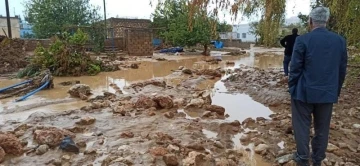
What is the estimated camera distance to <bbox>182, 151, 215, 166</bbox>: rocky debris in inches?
134

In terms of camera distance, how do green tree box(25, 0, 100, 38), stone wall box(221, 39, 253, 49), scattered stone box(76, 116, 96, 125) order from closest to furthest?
scattered stone box(76, 116, 96, 125), green tree box(25, 0, 100, 38), stone wall box(221, 39, 253, 49)

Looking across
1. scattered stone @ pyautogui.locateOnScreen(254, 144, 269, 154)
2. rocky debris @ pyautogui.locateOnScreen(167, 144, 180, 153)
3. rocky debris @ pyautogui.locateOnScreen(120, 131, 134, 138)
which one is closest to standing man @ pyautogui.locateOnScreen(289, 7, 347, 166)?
scattered stone @ pyautogui.locateOnScreen(254, 144, 269, 154)

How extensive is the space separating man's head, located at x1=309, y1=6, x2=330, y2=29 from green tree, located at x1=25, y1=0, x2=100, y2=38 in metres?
21.7

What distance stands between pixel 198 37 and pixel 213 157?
19097mm

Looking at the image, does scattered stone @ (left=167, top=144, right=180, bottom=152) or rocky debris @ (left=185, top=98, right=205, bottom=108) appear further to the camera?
rocky debris @ (left=185, top=98, right=205, bottom=108)

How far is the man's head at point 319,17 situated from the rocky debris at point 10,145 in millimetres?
3719

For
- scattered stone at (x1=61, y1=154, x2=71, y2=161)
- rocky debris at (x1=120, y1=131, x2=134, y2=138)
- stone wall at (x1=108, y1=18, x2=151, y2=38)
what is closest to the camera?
scattered stone at (x1=61, y1=154, x2=71, y2=161)

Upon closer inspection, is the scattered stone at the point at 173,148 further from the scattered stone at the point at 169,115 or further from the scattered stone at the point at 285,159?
the scattered stone at the point at 169,115

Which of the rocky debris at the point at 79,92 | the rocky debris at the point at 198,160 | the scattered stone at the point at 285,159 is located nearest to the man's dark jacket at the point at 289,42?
the scattered stone at the point at 285,159

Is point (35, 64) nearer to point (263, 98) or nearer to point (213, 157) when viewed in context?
point (263, 98)

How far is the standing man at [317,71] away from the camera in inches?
111

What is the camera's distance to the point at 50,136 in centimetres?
400

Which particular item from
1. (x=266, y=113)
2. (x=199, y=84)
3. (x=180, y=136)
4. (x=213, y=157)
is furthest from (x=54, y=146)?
(x=199, y=84)

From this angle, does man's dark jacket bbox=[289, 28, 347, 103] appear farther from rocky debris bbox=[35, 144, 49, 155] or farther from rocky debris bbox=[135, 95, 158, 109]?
rocky debris bbox=[135, 95, 158, 109]
